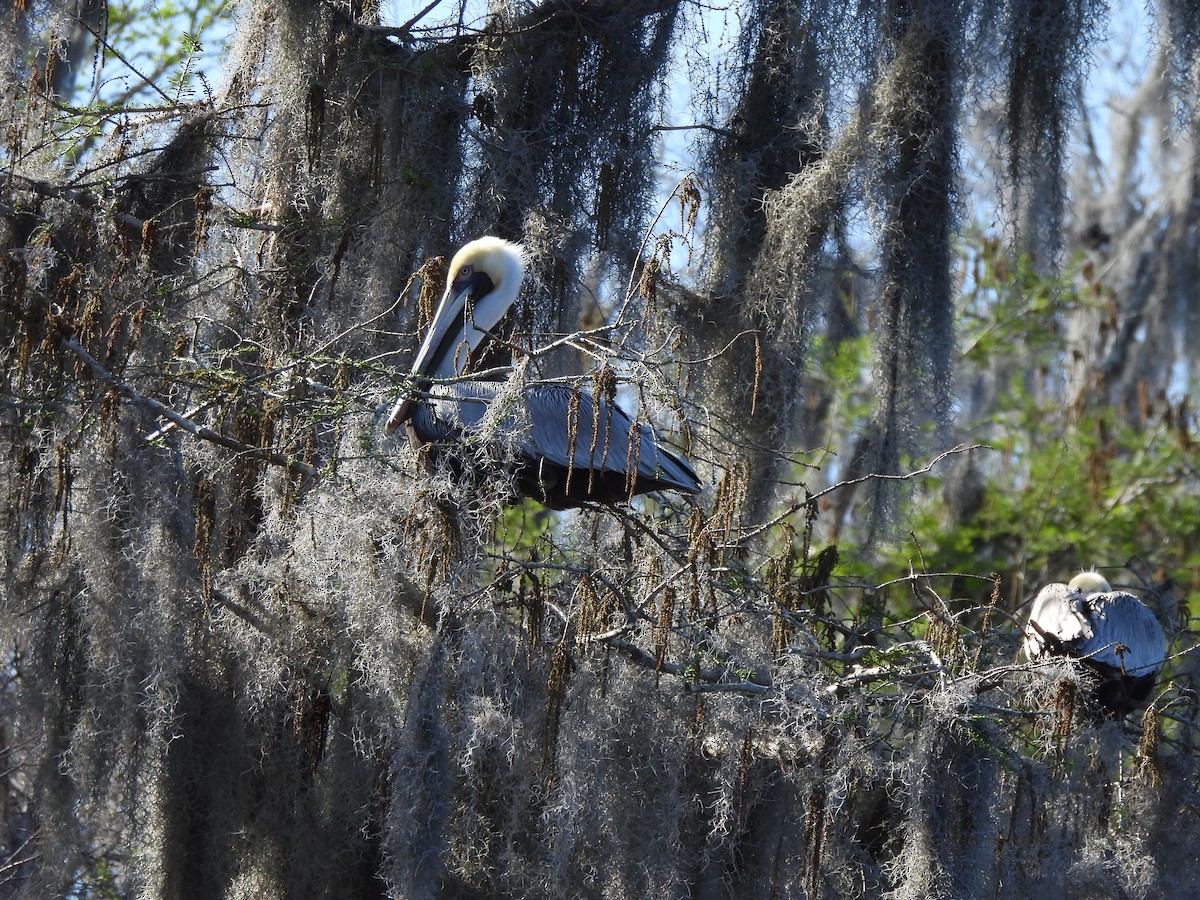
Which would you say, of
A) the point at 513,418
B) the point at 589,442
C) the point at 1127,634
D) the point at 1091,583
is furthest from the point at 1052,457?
the point at 513,418

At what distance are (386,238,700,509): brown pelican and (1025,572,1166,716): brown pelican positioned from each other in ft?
5.55

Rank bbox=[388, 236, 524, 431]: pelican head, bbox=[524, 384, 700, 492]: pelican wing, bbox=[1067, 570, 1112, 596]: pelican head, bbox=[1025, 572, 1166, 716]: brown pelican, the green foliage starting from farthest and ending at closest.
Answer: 1. the green foliage
2. bbox=[1067, 570, 1112, 596]: pelican head
3. bbox=[1025, 572, 1166, 716]: brown pelican
4. bbox=[388, 236, 524, 431]: pelican head
5. bbox=[524, 384, 700, 492]: pelican wing

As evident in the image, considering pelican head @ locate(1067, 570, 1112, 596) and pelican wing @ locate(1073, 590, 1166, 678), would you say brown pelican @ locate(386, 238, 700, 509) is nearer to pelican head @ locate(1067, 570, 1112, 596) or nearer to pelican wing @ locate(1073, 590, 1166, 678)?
pelican wing @ locate(1073, 590, 1166, 678)

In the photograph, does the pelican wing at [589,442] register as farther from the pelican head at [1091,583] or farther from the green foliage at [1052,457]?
the green foliage at [1052,457]

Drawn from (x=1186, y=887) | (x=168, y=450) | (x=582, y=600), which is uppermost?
(x=168, y=450)

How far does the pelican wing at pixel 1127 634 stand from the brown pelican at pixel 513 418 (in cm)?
182

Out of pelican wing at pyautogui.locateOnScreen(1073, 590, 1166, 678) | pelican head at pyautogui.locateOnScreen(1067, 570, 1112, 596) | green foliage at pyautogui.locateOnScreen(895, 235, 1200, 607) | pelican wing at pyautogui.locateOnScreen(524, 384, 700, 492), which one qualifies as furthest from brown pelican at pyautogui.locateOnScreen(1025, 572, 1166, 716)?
green foliage at pyautogui.locateOnScreen(895, 235, 1200, 607)

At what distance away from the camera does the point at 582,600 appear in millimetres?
4516

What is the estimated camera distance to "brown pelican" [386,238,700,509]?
213 inches

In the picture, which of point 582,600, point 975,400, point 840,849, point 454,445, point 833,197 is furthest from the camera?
point 975,400

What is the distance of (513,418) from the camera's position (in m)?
4.96

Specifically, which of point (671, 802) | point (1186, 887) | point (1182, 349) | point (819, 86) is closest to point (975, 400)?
point (1182, 349)

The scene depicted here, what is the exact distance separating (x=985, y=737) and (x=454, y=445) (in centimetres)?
187

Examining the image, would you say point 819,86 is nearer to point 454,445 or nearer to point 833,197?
point 833,197
